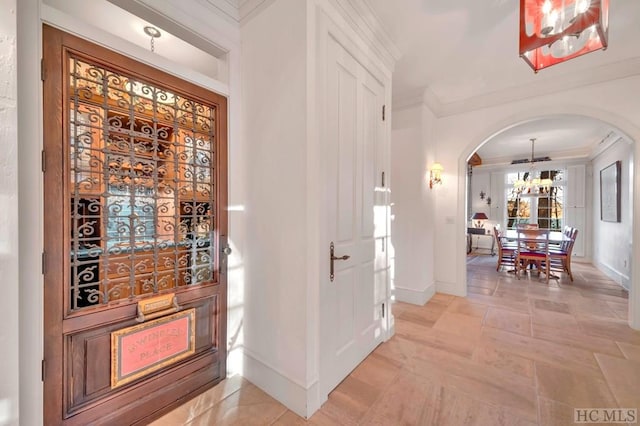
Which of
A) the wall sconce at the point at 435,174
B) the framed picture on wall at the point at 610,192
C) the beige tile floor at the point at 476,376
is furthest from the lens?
the framed picture on wall at the point at 610,192

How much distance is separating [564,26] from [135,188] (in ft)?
8.78

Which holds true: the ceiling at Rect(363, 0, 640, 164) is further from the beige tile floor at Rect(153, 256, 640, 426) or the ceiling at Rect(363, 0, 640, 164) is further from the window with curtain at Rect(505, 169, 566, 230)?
the window with curtain at Rect(505, 169, 566, 230)

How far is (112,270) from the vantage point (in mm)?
1558

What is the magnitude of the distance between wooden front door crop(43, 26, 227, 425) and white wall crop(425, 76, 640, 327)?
3397 millimetres

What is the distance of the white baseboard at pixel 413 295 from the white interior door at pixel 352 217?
1.31 m

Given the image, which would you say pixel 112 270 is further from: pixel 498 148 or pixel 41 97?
pixel 498 148

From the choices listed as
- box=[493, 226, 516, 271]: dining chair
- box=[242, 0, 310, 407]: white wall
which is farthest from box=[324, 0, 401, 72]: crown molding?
box=[493, 226, 516, 271]: dining chair

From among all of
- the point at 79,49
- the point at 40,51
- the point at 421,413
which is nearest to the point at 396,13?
the point at 79,49

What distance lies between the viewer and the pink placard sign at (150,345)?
155cm

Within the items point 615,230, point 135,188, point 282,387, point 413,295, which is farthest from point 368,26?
point 615,230

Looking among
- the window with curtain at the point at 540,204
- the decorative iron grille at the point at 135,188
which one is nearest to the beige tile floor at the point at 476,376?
the decorative iron grille at the point at 135,188

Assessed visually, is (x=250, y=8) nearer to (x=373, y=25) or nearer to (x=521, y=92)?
(x=373, y=25)

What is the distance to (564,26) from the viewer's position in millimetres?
1374

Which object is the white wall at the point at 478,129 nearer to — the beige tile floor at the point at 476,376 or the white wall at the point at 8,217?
the beige tile floor at the point at 476,376
